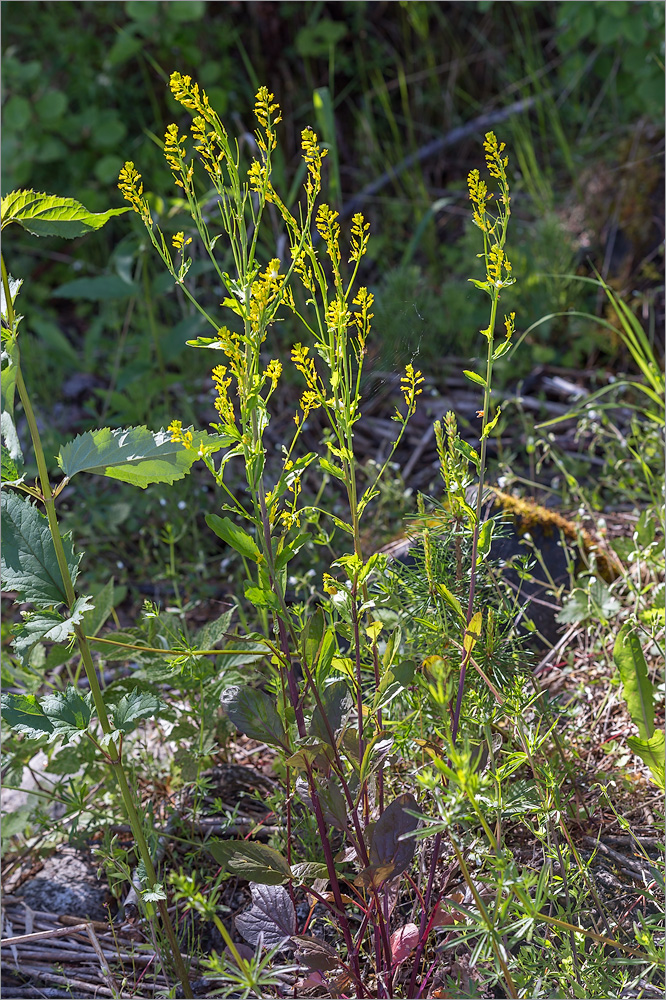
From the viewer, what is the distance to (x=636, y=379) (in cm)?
263

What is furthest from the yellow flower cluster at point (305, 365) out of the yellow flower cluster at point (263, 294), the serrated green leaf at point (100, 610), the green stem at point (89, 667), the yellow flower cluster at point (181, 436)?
the serrated green leaf at point (100, 610)

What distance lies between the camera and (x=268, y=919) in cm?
122

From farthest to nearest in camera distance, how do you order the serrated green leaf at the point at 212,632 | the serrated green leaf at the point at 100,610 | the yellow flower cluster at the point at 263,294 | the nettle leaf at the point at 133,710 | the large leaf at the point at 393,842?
the serrated green leaf at the point at 100,610 < the serrated green leaf at the point at 212,632 < the nettle leaf at the point at 133,710 < the large leaf at the point at 393,842 < the yellow flower cluster at the point at 263,294

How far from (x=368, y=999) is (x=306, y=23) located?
13.3 feet

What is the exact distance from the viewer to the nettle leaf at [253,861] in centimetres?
117

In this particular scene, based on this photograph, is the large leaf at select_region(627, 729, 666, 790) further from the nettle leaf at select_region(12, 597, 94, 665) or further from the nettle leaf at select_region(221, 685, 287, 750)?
the nettle leaf at select_region(12, 597, 94, 665)

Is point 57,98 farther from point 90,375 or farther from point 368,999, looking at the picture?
point 368,999

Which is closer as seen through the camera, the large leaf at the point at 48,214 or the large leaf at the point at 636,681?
the large leaf at the point at 48,214

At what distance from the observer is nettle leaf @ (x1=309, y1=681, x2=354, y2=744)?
118 centimetres

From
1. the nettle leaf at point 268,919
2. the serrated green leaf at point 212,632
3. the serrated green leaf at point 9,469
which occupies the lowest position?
the nettle leaf at point 268,919

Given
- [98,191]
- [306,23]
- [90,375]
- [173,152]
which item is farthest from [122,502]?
[306,23]

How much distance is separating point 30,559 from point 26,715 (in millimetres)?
216

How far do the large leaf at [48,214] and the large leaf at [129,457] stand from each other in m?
0.28

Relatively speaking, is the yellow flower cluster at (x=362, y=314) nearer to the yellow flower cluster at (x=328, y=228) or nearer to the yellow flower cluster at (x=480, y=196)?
the yellow flower cluster at (x=328, y=228)
